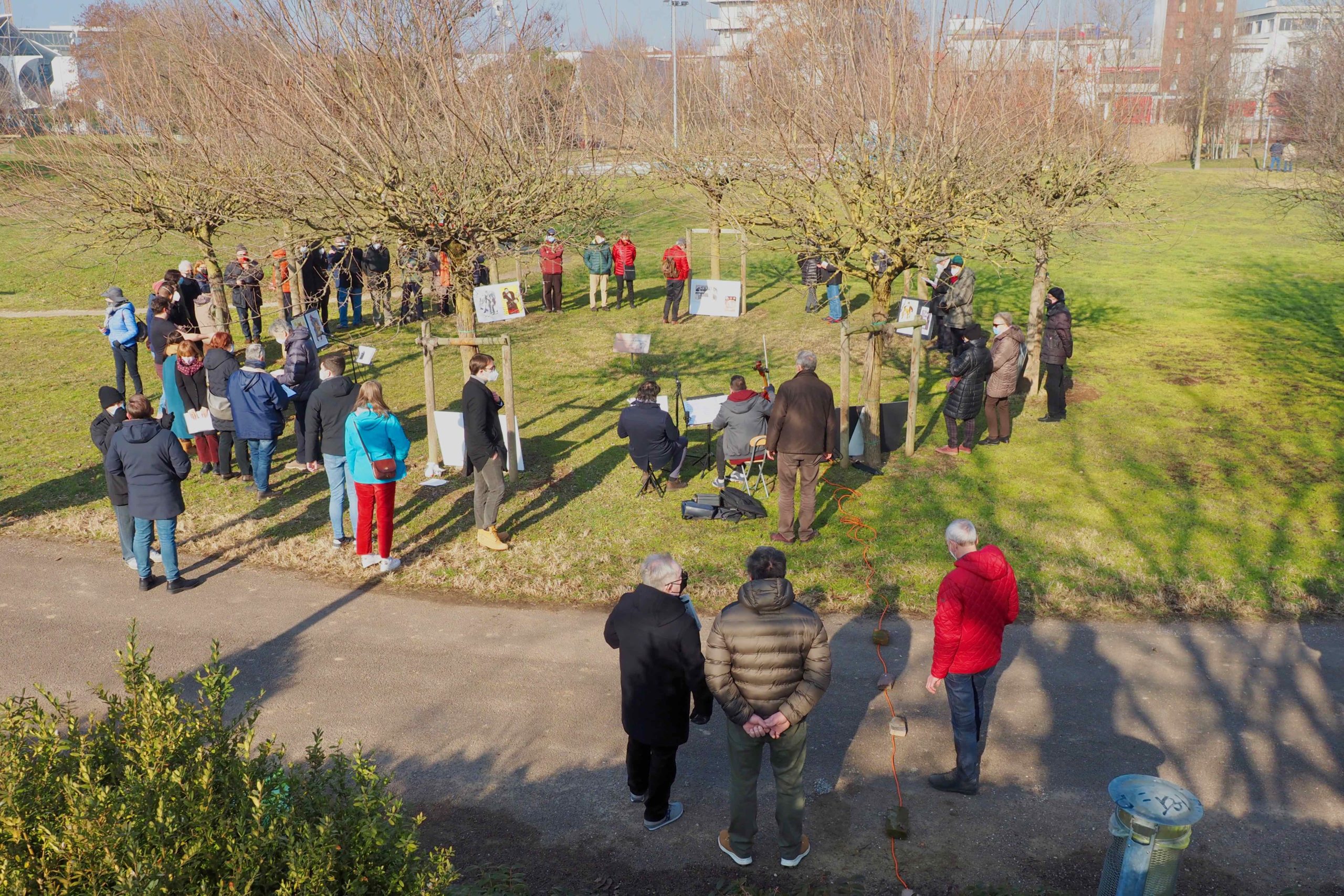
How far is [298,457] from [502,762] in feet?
22.8

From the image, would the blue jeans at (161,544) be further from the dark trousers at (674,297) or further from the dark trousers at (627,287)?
the dark trousers at (627,287)

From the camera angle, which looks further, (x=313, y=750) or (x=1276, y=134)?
(x=1276, y=134)

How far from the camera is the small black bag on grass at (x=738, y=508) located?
1048 cm

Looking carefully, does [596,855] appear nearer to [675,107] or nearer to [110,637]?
[110,637]

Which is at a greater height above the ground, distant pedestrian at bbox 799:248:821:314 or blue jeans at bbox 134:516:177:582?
distant pedestrian at bbox 799:248:821:314

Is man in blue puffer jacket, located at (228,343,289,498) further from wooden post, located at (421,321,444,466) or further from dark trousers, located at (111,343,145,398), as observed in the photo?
dark trousers, located at (111,343,145,398)

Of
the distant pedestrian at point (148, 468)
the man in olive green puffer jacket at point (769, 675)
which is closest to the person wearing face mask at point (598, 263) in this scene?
the distant pedestrian at point (148, 468)

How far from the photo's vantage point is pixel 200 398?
11.7m

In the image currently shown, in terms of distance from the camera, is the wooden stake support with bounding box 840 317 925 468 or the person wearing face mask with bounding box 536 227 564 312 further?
the person wearing face mask with bounding box 536 227 564 312

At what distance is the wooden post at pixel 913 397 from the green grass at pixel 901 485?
0.62 feet

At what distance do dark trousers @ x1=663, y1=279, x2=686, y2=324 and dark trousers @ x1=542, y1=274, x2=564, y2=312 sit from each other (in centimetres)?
261

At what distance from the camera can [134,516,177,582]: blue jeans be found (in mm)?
8930

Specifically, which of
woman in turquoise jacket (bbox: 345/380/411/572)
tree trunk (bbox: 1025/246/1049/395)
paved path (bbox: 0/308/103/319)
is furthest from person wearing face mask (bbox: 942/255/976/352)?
paved path (bbox: 0/308/103/319)


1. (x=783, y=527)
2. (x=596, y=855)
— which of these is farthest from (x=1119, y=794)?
(x=783, y=527)
